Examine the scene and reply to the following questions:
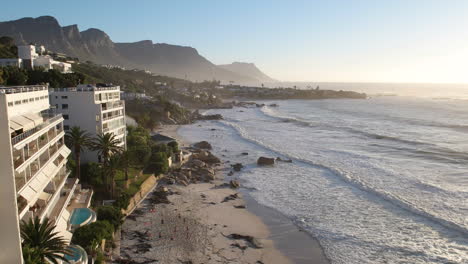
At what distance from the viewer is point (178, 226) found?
2592 centimetres

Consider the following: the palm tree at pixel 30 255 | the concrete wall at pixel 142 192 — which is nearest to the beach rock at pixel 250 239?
the concrete wall at pixel 142 192

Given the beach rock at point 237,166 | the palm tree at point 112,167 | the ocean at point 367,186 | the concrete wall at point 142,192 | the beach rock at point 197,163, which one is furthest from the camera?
the beach rock at point 237,166

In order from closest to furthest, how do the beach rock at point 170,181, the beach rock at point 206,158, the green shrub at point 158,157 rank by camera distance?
the beach rock at point 170,181 → the green shrub at point 158,157 → the beach rock at point 206,158

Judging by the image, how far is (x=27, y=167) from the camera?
1658 cm

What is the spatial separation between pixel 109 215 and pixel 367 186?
23.2 m

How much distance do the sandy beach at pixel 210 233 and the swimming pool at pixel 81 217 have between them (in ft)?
8.43

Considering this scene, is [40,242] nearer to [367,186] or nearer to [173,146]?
[367,186]

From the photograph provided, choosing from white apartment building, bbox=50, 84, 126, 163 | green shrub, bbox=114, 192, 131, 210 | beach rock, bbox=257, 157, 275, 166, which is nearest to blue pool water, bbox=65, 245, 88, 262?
green shrub, bbox=114, 192, 131, 210

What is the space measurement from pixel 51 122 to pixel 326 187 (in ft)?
79.9

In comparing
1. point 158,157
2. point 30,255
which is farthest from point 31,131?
point 158,157

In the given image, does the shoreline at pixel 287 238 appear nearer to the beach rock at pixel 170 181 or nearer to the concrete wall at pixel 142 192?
the beach rock at pixel 170 181

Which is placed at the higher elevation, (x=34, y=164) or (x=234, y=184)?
(x=34, y=164)

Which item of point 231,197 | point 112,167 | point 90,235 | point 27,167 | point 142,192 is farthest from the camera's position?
point 231,197

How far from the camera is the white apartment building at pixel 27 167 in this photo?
37.6 ft
